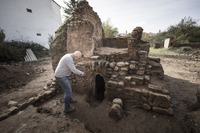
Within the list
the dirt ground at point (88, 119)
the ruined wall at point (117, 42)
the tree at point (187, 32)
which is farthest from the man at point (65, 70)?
the tree at point (187, 32)

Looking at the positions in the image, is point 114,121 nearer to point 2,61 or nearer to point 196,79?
point 196,79

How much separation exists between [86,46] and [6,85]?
5.39 m

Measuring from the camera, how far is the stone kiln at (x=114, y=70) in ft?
9.61

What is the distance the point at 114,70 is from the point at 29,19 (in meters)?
16.4

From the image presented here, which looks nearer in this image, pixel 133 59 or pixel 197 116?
pixel 197 116

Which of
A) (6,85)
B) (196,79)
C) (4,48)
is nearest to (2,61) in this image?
(4,48)

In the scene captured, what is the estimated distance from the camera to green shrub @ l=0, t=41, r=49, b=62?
9062mm

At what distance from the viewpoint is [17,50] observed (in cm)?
1035

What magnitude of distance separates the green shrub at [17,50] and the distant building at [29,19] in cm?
105

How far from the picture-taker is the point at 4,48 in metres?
9.01

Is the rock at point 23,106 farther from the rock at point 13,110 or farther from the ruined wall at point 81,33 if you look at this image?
the ruined wall at point 81,33

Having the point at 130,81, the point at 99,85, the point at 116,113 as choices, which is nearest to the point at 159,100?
the point at 130,81

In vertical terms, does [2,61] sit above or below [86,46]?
below

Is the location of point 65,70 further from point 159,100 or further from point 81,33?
point 159,100
